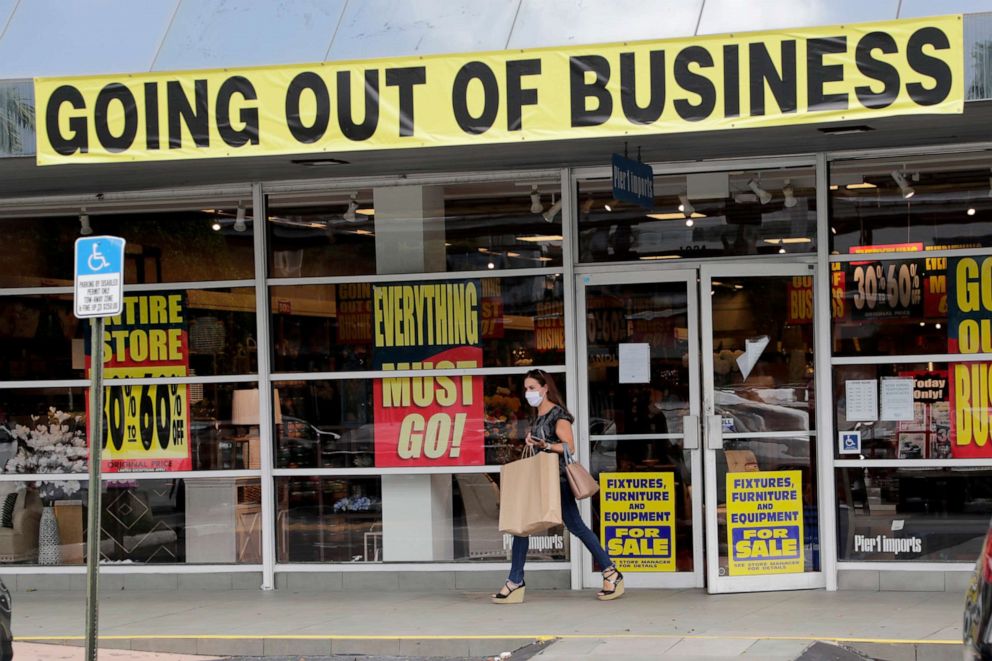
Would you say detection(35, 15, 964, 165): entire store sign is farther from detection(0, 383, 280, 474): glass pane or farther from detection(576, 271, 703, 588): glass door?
detection(0, 383, 280, 474): glass pane

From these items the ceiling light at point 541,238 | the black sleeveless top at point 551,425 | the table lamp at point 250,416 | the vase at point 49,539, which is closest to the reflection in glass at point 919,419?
the black sleeveless top at point 551,425

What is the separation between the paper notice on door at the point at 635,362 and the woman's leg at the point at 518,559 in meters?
1.68

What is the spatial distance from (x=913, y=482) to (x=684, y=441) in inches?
73.0

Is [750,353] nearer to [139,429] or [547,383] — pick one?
[547,383]

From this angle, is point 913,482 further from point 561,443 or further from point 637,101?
point 637,101

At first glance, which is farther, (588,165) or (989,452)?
(588,165)

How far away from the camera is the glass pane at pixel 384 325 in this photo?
36.5 ft

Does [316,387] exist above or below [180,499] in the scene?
above

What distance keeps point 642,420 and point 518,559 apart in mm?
1634

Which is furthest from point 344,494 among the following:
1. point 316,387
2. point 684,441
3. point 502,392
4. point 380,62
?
point 380,62

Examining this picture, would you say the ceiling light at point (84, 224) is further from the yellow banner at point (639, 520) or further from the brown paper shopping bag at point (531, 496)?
the yellow banner at point (639, 520)

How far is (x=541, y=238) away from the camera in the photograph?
11.2 meters

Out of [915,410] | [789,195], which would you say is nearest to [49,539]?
[789,195]

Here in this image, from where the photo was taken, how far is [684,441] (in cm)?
1073
